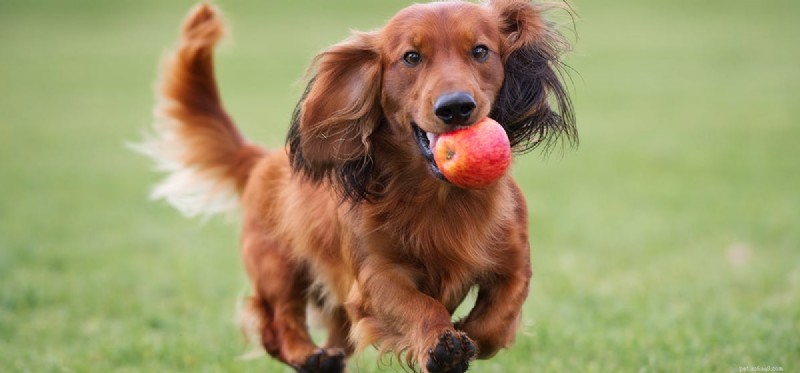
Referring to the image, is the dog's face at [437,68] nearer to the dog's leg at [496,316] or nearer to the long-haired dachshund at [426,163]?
the long-haired dachshund at [426,163]

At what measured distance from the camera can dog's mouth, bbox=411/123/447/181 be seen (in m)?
3.73

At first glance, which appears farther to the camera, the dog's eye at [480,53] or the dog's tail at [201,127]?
the dog's tail at [201,127]

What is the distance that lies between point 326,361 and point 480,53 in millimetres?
1740

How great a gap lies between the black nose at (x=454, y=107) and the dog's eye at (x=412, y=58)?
0.33 m

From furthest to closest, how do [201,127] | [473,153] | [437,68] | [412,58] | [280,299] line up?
1. [201,127]
2. [280,299]
3. [412,58]
4. [437,68]
5. [473,153]

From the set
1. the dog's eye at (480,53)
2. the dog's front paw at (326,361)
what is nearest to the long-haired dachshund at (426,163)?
the dog's eye at (480,53)

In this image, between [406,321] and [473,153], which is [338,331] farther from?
[473,153]

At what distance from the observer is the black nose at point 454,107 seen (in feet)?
11.6

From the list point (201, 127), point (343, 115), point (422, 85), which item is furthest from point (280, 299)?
point (422, 85)

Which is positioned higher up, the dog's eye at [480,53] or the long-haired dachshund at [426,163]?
the dog's eye at [480,53]

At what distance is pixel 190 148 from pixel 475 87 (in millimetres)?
2624

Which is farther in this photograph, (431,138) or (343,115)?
(343,115)

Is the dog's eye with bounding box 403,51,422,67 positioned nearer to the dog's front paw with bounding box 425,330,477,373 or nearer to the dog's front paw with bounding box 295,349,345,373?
the dog's front paw with bounding box 425,330,477,373

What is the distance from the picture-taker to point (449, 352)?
11.9 ft
